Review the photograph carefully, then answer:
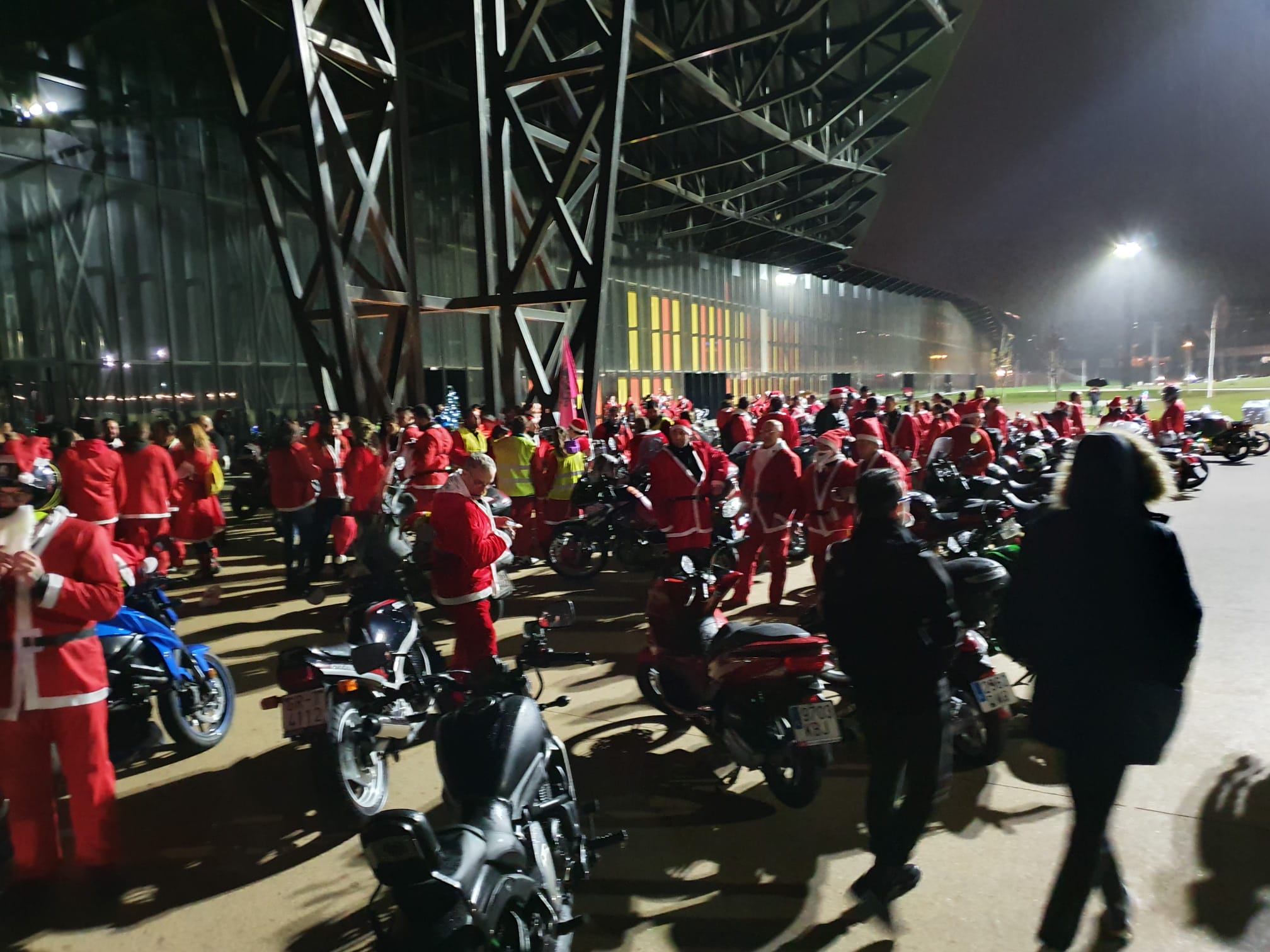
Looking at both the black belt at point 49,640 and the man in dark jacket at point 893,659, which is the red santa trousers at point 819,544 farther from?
the black belt at point 49,640

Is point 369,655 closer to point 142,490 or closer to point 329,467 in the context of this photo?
point 142,490

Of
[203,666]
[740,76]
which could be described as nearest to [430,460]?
[203,666]

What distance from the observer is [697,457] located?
806 centimetres

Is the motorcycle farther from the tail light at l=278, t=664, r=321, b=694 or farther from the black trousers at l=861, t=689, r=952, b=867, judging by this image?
the black trousers at l=861, t=689, r=952, b=867

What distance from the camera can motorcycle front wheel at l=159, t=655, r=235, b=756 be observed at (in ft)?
15.6

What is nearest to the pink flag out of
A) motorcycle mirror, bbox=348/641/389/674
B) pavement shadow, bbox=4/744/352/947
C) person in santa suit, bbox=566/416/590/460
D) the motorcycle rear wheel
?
person in santa suit, bbox=566/416/590/460

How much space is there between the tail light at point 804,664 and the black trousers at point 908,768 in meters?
0.72

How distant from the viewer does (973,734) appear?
173 inches

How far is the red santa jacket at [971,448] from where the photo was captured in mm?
10570

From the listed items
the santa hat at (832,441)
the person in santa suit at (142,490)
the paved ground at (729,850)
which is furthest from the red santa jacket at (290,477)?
the santa hat at (832,441)

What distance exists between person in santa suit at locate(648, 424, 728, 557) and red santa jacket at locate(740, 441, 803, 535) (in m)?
0.50

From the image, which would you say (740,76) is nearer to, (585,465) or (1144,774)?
(585,465)

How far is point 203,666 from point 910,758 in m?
4.26

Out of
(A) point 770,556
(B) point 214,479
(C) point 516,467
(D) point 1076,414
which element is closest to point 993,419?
Result: (D) point 1076,414
